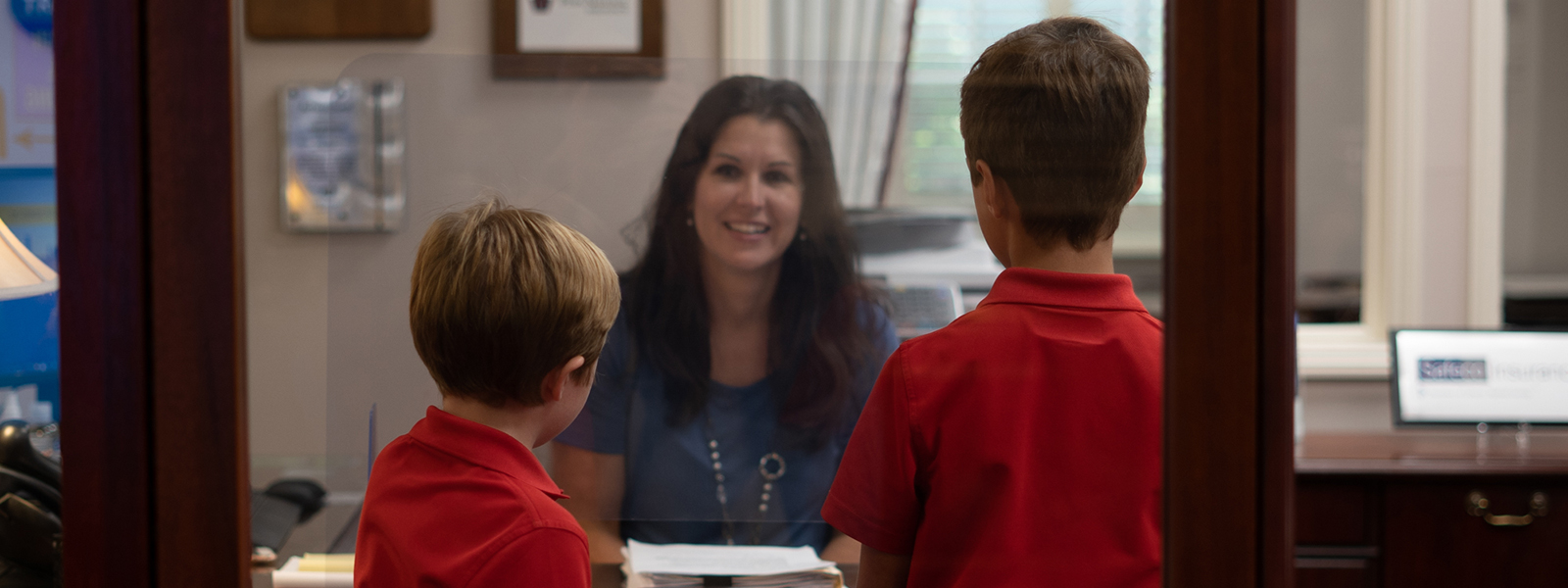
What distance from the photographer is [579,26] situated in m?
0.50

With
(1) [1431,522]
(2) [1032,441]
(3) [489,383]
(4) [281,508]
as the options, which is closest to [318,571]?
(4) [281,508]

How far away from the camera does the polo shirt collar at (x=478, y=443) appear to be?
1.65 ft

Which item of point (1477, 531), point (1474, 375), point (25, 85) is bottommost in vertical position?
point (1477, 531)

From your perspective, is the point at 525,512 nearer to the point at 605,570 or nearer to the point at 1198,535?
the point at 605,570

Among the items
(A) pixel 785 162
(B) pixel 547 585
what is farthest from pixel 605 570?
(A) pixel 785 162

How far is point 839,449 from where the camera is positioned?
53 centimetres

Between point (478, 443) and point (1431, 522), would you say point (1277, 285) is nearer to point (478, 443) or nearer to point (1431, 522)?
point (478, 443)

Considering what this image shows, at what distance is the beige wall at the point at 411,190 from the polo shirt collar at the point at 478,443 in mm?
12

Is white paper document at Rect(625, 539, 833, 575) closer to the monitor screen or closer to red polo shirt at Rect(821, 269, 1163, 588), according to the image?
red polo shirt at Rect(821, 269, 1163, 588)

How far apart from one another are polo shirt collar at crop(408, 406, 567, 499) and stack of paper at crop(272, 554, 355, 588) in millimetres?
84

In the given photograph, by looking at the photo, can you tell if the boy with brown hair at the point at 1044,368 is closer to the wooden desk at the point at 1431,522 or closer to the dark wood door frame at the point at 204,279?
the dark wood door frame at the point at 204,279

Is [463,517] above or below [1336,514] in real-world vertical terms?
above

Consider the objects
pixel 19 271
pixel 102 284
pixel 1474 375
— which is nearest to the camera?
pixel 102 284

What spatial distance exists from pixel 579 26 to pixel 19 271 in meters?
0.40
